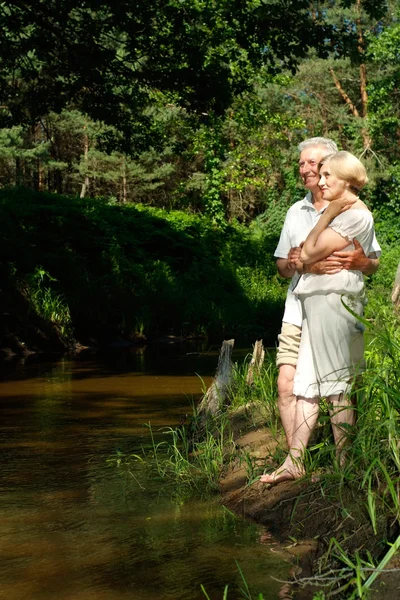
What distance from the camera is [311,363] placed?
17.6 ft

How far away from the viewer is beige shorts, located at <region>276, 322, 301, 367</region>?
5.68 meters

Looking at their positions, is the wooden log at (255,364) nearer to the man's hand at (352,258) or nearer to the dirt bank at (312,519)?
the dirt bank at (312,519)

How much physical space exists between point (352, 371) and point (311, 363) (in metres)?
0.24

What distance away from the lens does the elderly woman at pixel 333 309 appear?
17.2 ft

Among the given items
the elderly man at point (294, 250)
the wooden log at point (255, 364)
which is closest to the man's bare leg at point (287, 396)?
the elderly man at point (294, 250)

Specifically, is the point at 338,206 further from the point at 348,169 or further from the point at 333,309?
the point at 333,309

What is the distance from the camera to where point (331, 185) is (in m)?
5.33

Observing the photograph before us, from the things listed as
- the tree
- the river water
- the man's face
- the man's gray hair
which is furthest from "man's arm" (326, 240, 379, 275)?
the tree

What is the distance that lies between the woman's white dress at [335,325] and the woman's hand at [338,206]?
1.1 inches

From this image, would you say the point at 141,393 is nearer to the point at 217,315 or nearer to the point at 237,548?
the point at 237,548

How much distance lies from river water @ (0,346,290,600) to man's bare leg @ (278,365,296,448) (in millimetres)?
625

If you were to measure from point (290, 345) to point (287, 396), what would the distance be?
299 millimetres

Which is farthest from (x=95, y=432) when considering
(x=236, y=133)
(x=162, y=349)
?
(x=236, y=133)

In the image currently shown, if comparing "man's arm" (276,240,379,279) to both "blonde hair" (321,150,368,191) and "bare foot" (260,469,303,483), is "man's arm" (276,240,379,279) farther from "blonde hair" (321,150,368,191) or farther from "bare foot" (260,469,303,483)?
"bare foot" (260,469,303,483)
